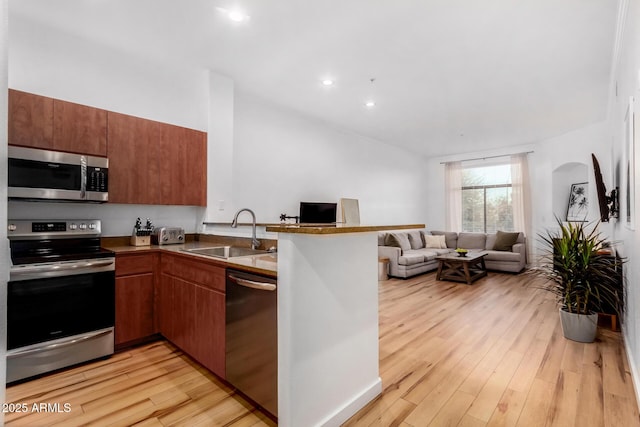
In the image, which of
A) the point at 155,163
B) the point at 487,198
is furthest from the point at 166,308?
the point at 487,198

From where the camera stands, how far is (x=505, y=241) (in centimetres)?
658

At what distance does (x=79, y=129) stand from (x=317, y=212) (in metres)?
3.34

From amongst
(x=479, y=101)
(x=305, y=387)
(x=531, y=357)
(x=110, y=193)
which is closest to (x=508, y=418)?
(x=531, y=357)

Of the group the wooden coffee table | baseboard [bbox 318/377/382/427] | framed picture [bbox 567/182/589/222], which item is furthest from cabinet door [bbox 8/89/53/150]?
framed picture [bbox 567/182/589/222]

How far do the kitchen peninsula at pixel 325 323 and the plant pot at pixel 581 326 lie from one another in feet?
6.96

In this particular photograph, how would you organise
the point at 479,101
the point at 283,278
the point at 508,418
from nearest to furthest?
the point at 283,278
the point at 508,418
the point at 479,101

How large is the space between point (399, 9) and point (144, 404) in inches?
135

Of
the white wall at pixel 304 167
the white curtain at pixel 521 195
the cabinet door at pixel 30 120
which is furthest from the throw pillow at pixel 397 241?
the cabinet door at pixel 30 120

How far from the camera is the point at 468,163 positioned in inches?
312

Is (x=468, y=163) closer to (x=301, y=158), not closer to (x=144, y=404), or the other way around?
(x=301, y=158)

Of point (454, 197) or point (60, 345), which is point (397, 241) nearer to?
point (454, 197)

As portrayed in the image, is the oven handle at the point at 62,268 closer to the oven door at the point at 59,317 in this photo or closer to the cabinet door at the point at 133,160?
the oven door at the point at 59,317

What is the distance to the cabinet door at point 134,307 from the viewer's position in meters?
2.56

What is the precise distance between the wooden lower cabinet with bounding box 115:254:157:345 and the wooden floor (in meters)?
0.16
